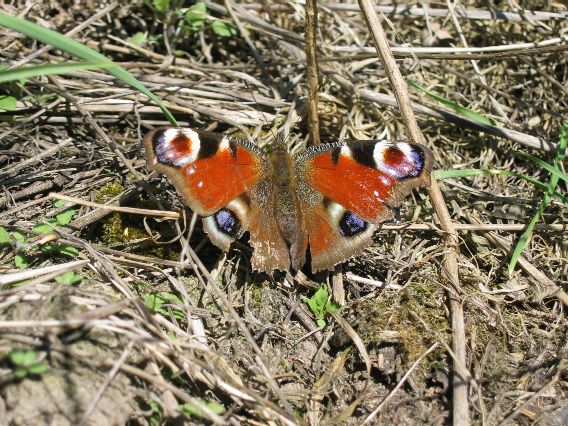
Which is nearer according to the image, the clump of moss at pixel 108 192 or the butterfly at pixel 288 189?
the butterfly at pixel 288 189

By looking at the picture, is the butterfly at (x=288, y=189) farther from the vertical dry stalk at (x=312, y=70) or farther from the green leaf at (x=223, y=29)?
the green leaf at (x=223, y=29)

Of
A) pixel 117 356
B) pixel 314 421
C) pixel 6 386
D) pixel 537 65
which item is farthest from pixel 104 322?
pixel 537 65

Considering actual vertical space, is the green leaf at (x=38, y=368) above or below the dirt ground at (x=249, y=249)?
above

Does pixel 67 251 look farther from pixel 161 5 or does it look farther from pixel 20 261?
pixel 161 5

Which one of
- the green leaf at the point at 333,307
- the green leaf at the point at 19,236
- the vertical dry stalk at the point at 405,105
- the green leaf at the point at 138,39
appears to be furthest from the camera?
the green leaf at the point at 138,39

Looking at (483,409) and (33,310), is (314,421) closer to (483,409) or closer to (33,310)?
(483,409)

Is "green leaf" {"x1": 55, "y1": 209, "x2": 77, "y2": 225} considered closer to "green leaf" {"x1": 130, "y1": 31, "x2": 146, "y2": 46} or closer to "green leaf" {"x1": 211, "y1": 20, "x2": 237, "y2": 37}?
"green leaf" {"x1": 130, "y1": 31, "x2": 146, "y2": 46}

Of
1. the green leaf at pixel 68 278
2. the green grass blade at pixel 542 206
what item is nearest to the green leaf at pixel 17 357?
the green leaf at pixel 68 278
